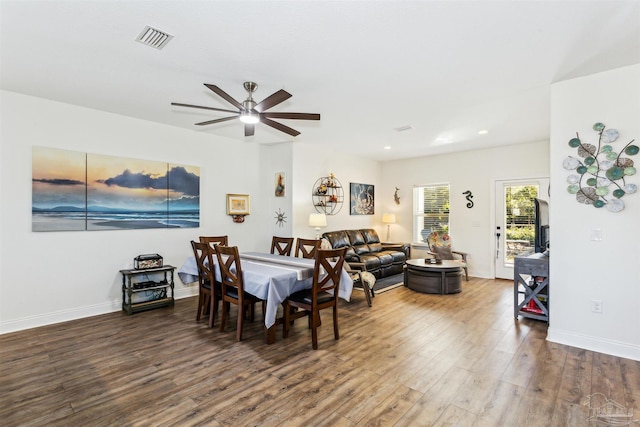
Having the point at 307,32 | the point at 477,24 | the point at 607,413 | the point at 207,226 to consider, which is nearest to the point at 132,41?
the point at 307,32

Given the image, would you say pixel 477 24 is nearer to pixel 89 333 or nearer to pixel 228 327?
pixel 228 327

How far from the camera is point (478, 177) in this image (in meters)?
6.53

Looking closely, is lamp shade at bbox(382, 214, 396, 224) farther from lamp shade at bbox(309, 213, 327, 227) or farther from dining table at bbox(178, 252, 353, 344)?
dining table at bbox(178, 252, 353, 344)

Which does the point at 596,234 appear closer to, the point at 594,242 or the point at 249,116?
the point at 594,242

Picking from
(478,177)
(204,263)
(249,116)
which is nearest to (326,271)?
(204,263)

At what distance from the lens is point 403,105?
3.89m

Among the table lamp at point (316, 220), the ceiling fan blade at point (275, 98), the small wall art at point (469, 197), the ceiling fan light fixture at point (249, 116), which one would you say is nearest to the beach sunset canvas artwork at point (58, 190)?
the ceiling fan light fixture at point (249, 116)

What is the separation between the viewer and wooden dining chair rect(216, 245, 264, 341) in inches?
127

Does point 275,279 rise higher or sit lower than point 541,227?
lower

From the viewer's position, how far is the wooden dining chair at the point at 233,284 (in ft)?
10.6

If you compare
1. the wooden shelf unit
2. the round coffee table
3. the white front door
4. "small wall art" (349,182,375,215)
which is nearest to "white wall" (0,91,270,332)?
"small wall art" (349,182,375,215)

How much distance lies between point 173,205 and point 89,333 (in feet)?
6.56

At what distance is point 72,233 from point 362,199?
542 cm

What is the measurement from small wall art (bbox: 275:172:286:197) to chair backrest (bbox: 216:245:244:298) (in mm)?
2512
